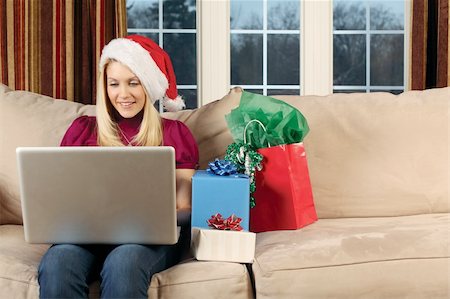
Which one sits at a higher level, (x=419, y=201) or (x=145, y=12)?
(x=145, y=12)

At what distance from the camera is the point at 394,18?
3.91 m

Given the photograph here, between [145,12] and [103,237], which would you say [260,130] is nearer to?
[103,237]

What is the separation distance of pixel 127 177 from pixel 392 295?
739 mm

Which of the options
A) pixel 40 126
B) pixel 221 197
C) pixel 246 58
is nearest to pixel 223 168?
pixel 221 197

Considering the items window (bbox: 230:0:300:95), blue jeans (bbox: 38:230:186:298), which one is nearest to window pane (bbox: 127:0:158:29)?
window (bbox: 230:0:300:95)

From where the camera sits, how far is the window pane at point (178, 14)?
12.6ft

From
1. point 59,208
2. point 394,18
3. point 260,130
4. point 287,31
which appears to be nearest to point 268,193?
point 260,130

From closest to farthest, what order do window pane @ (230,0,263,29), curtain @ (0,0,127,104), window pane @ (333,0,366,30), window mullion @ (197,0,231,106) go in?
curtain @ (0,0,127,104) < window mullion @ (197,0,231,106) < window pane @ (230,0,263,29) < window pane @ (333,0,366,30)

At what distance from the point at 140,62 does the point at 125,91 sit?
10cm

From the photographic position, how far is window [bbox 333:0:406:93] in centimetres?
390

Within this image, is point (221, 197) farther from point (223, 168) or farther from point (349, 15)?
point (349, 15)

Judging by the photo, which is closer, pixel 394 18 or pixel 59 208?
pixel 59 208

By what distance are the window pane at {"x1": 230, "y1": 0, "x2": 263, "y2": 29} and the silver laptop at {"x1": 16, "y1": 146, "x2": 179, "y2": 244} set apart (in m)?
2.16

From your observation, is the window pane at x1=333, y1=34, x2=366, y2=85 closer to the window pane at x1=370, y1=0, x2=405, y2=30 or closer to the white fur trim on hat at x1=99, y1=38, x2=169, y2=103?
the window pane at x1=370, y1=0, x2=405, y2=30
